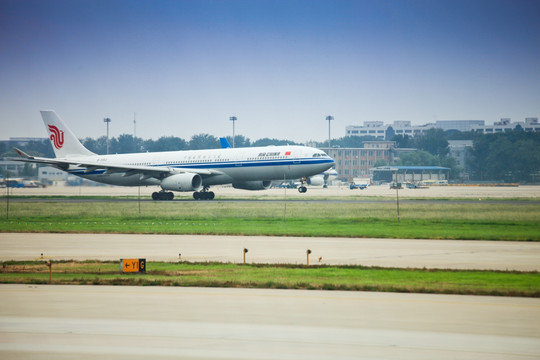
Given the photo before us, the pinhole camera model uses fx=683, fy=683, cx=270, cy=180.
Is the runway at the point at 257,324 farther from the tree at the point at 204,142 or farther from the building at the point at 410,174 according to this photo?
the building at the point at 410,174

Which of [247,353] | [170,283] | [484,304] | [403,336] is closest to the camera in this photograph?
[247,353]

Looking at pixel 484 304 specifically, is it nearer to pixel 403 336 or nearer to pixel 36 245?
pixel 403 336

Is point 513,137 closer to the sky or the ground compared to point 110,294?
closer to the sky

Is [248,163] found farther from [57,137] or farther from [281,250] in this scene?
[281,250]

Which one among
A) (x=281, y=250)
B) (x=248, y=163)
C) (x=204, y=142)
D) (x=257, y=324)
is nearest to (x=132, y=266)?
(x=257, y=324)

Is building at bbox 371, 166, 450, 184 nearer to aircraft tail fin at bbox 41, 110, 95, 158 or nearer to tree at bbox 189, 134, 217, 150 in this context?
tree at bbox 189, 134, 217, 150

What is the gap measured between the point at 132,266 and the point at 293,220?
903 inches

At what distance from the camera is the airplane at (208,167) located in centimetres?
6744

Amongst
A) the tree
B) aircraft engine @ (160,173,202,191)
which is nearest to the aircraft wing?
aircraft engine @ (160,173,202,191)

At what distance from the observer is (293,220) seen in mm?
43938

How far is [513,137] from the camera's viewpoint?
164500 millimetres

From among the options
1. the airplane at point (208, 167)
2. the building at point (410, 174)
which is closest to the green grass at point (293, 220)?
the airplane at point (208, 167)

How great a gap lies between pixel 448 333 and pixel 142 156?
210ft

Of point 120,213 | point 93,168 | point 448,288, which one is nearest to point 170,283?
point 448,288
